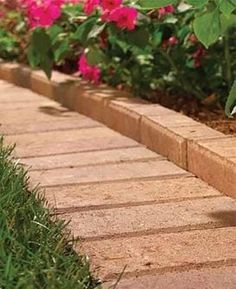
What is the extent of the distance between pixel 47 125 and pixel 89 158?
0.93m

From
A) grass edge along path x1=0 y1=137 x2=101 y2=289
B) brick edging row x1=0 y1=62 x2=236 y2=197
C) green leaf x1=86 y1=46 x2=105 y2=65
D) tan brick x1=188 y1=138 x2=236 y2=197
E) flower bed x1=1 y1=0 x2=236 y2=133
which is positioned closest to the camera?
grass edge along path x1=0 y1=137 x2=101 y2=289

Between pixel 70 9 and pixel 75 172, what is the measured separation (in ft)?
5.81

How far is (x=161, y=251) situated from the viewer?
2908mm

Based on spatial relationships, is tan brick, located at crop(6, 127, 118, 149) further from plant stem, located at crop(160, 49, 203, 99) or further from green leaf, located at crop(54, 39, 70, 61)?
green leaf, located at crop(54, 39, 70, 61)

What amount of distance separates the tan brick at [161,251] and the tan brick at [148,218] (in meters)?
0.07

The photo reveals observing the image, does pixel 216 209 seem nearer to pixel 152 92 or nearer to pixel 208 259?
pixel 208 259

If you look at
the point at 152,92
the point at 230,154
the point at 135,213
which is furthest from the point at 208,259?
the point at 152,92

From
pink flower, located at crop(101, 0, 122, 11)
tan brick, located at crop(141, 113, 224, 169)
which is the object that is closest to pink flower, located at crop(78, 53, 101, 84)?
pink flower, located at crop(101, 0, 122, 11)

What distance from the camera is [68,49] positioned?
5680 millimetres

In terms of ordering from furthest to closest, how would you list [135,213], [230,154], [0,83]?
[0,83] < [230,154] < [135,213]

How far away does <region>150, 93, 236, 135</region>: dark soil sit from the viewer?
446 cm

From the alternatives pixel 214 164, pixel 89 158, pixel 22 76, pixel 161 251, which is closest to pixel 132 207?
pixel 214 164

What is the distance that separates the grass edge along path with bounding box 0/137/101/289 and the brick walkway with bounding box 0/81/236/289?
0.11 metres

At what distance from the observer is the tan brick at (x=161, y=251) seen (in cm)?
277
